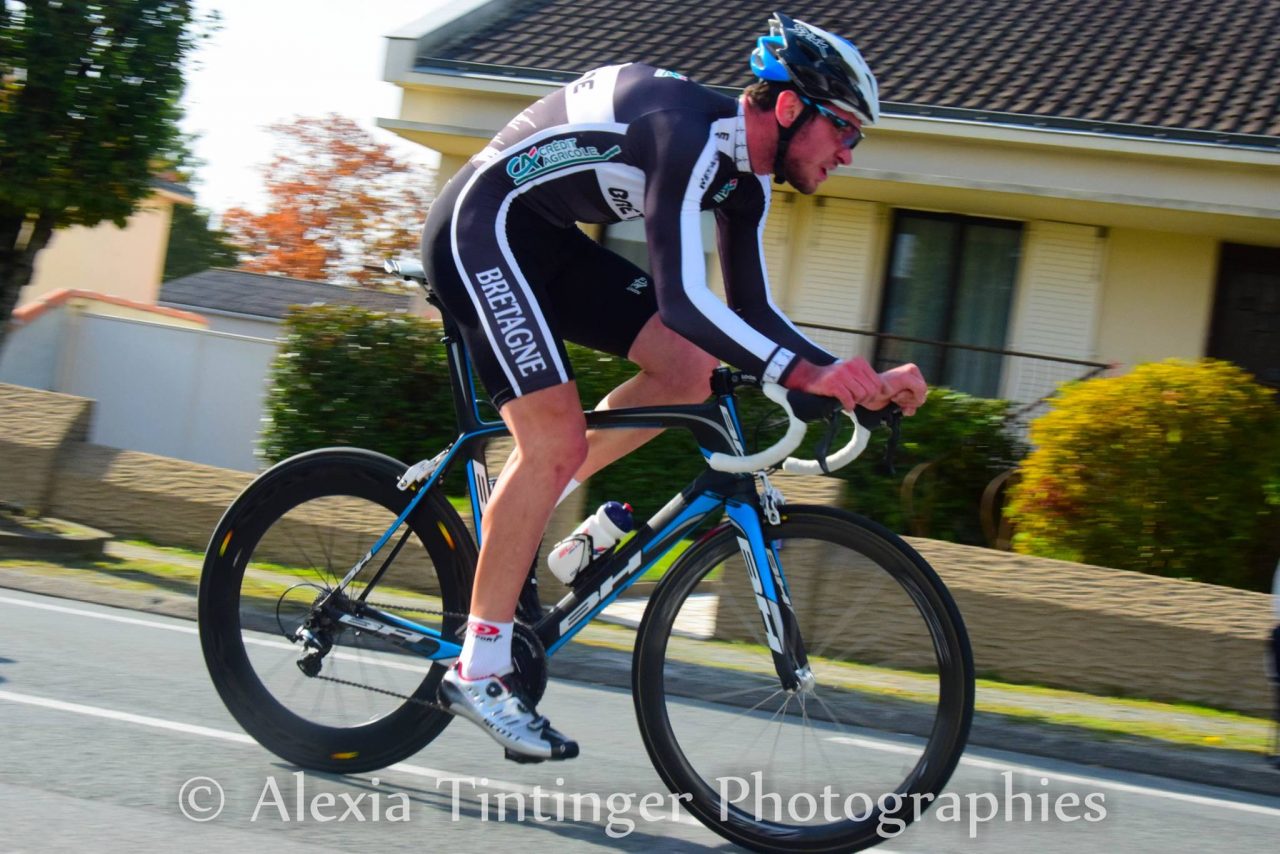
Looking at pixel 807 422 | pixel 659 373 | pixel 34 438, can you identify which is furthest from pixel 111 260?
pixel 807 422

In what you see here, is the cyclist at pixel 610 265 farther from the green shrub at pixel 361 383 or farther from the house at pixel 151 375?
the house at pixel 151 375

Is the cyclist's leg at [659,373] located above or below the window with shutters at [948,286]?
below

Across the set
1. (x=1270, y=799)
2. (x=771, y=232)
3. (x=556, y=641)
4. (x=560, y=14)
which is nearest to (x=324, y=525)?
(x=556, y=641)

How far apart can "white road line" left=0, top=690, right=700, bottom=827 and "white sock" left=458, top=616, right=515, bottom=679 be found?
483mm

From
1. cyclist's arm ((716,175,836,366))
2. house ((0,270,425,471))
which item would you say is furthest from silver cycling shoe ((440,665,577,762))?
house ((0,270,425,471))

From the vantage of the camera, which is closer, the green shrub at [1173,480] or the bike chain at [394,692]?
the bike chain at [394,692]

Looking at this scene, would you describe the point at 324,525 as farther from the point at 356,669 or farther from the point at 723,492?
the point at 723,492

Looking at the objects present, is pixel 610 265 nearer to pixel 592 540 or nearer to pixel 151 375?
pixel 592 540

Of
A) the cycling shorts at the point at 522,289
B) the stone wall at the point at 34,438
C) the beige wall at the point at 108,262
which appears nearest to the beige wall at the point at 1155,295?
the stone wall at the point at 34,438

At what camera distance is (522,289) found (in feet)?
13.0

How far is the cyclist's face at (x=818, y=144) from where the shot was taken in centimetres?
374

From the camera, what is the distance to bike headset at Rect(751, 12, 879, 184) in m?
3.66

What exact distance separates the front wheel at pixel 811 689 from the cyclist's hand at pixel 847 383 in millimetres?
361

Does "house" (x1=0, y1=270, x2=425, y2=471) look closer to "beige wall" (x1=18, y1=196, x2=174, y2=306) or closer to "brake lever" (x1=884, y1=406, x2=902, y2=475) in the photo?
"brake lever" (x1=884, y1=406, x2=902, y2=475)
